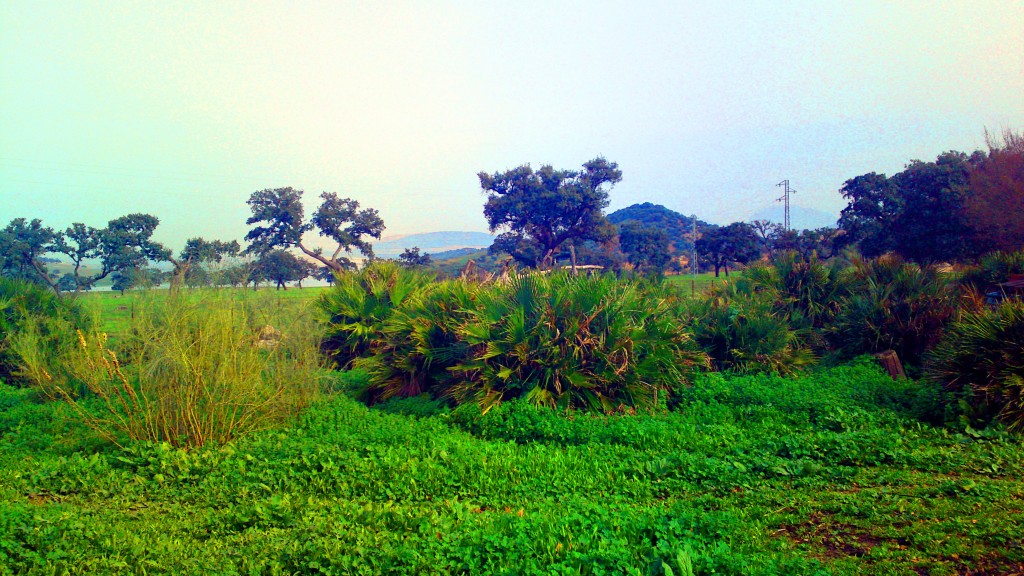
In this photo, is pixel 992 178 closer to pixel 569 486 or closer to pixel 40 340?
pixel 569 486

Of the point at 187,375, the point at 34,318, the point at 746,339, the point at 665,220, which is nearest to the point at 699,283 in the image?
the point at 746,339

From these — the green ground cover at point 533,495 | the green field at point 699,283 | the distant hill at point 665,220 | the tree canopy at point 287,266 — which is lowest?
the green ground cover at point 533,495

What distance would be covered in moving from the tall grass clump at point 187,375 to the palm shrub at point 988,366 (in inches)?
351

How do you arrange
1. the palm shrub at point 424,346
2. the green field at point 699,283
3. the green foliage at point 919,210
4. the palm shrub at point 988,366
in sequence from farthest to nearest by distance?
the green foliage at point 919,210
the green field at point 699,283
the palm shrub at point 424,346
the palm shrub at point 988,366

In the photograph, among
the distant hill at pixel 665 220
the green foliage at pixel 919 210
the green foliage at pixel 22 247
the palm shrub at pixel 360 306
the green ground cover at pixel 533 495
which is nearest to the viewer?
the green ground cover at pixel 533 495

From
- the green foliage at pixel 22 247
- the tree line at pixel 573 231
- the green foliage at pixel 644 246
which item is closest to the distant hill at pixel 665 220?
the green foliage at pixel 644 246

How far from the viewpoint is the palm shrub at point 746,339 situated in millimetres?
12047

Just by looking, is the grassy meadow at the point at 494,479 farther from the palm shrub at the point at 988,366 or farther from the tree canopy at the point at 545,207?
the tree canopy at the point at 545,207

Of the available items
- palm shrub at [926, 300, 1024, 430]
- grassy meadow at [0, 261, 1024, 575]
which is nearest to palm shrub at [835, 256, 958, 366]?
grassy meadow at [0, 261, 1024, 575]

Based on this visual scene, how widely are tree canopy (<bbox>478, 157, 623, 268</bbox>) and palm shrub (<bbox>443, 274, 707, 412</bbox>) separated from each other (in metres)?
34.1

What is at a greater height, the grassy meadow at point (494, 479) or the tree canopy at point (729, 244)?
the tree canopy at point (729, 244)

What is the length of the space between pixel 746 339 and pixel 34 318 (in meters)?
14.2

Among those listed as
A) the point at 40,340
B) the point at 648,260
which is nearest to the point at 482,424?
the point at 40,340

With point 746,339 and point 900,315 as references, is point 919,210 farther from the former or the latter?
point 746,339
